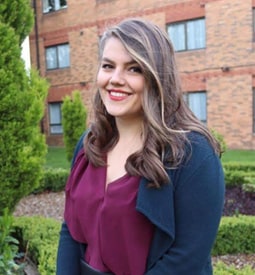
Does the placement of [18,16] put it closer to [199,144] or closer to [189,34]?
[199,144]

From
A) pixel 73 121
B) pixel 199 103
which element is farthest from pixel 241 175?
pixel 199 103

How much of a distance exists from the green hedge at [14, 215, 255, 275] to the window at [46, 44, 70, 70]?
15.7m

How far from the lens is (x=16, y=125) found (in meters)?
4.23

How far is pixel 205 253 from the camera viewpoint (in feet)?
4.98

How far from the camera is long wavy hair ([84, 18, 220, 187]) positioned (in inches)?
58.6

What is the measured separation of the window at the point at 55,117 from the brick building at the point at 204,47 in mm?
1527

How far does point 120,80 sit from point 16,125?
2914mm

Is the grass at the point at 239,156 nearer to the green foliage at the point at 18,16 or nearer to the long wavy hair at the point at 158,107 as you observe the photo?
the green foliage at the point at 18,16

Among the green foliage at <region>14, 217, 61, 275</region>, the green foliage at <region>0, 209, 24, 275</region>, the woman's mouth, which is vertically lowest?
the green foliage at <region>14, 217, 61, 275</region>

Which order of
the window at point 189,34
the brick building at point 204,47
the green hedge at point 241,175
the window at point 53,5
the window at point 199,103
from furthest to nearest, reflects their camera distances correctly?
the window at point 53,5 → the window at point 199,103 → the window at point 189,34 → the brick building at point 204,47 → the green hedge at point 241,175

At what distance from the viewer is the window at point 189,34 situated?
51.5 feet

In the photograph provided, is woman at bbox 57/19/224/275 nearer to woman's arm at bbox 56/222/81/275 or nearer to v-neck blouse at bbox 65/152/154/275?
v-neck blouse at bbox 65/152/154/275

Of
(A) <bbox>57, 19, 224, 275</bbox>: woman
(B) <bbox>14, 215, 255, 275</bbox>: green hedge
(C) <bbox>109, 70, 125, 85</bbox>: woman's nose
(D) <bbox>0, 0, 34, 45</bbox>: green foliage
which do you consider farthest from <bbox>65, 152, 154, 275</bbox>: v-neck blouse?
(D) <bbox>0, 0, 34, 45</bbox>: green foliage

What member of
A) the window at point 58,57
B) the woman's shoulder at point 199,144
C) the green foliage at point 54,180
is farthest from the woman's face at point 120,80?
the window at point 58,57
